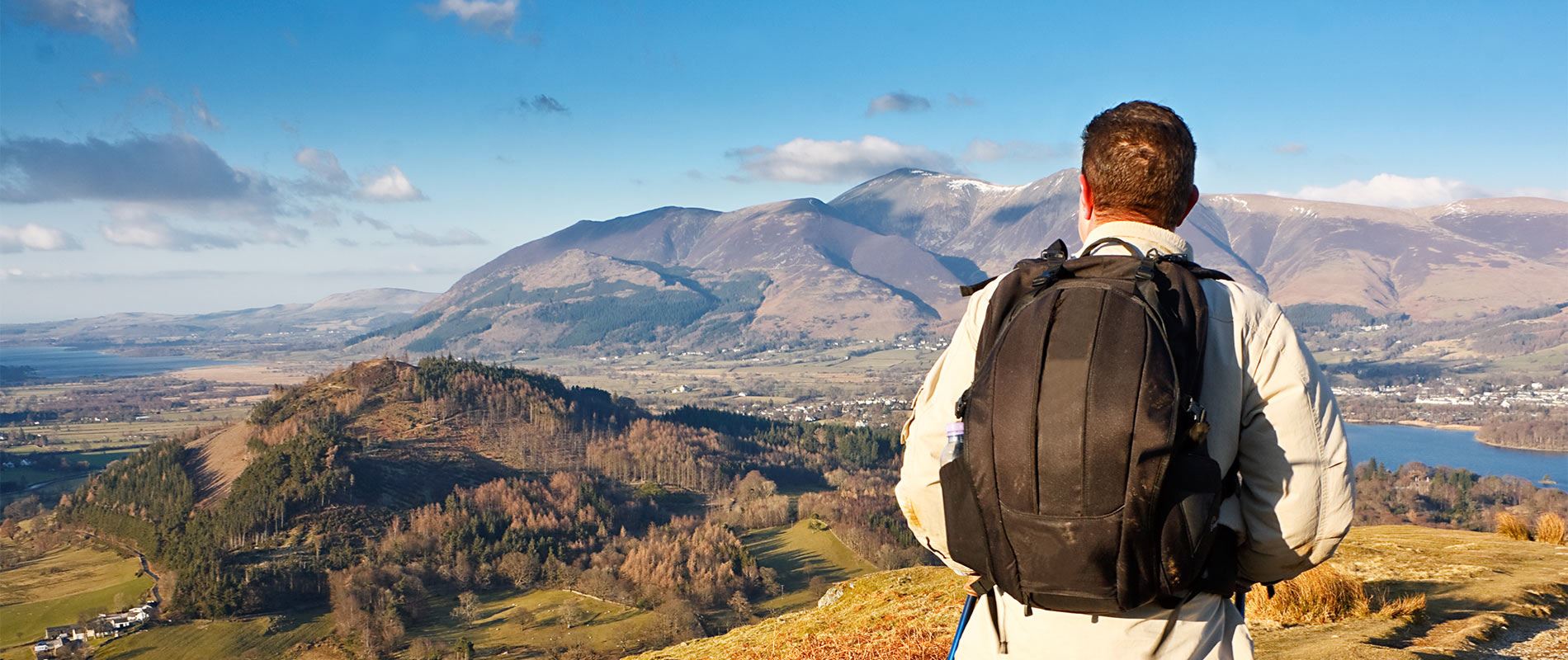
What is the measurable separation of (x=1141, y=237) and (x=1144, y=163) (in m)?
0.29

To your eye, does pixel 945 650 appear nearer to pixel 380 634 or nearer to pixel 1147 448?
pixel 1147 448

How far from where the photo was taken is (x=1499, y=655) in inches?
373

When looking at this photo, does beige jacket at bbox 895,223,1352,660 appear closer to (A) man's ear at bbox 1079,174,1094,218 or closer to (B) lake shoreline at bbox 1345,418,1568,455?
(A) man's ear at bbox 1079,174,1094,218

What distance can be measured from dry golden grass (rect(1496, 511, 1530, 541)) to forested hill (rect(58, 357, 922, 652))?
48.4 meters

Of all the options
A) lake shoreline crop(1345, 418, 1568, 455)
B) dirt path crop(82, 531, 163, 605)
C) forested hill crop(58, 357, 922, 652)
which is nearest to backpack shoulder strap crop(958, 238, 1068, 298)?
forested hill crop(58, 357, 922, 652)

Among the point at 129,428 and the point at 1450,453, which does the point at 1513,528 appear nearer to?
the point at 1450,453

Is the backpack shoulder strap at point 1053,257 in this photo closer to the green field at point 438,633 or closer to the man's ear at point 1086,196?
the man's ear at point 1086,196

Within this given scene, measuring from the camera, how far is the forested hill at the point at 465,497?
68.2 m

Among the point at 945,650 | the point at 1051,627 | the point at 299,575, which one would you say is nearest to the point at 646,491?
the point at 299,575

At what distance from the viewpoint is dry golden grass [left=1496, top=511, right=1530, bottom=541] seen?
17109 mm

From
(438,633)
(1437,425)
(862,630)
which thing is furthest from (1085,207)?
(1437,425)

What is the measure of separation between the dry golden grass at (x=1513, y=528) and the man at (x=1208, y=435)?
1806cm

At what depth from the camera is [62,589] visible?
2717 inches

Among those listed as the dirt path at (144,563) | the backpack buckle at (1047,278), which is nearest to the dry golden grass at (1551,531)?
the backpack buckle at (1047,278)
